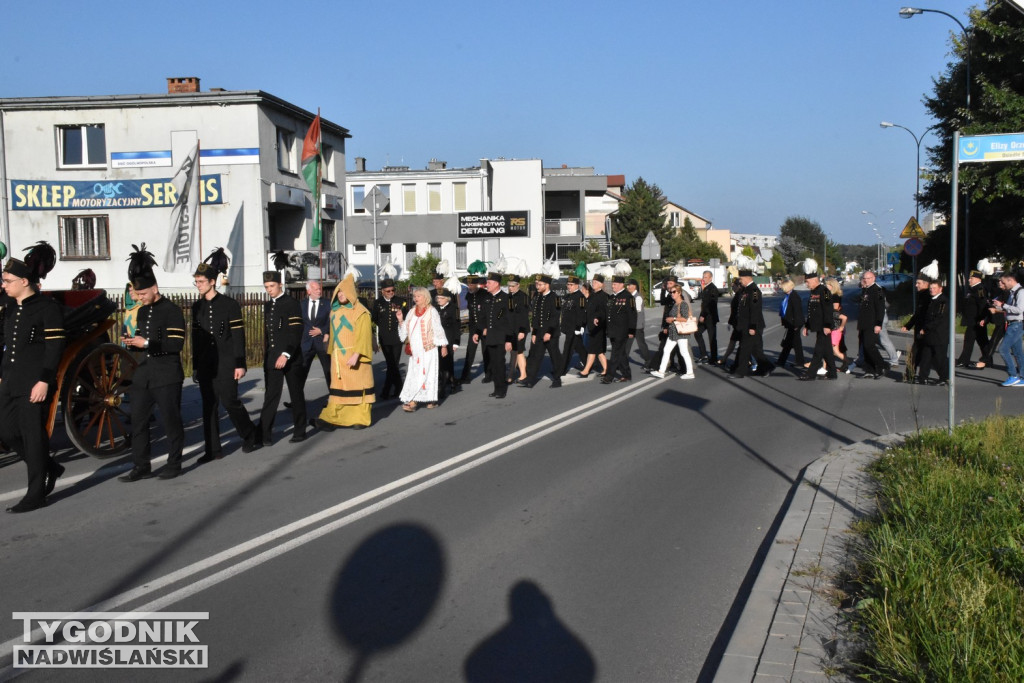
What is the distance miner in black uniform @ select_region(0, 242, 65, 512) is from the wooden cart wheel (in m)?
1.61

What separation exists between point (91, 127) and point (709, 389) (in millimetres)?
24007

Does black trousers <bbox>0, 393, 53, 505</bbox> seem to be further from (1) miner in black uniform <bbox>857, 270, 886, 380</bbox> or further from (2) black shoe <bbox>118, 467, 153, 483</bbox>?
(1) miner in black uniform <bbox>857, 270, 886, 380</bbox>

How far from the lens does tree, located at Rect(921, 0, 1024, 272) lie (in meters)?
23.2

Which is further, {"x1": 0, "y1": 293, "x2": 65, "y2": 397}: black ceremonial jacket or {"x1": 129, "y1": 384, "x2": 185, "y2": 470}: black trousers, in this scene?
{"x1": 129, "y1": 384, "x2": 185, "y2": 470}: black trousers

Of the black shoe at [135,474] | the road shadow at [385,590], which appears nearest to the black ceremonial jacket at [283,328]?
the black shoe at [135,474]

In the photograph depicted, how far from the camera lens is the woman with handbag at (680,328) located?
1608 cm

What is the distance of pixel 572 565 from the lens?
576cm

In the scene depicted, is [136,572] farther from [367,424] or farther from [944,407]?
[944,407]

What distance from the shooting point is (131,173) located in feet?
96.4

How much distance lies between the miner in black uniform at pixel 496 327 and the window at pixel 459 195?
1524 inches

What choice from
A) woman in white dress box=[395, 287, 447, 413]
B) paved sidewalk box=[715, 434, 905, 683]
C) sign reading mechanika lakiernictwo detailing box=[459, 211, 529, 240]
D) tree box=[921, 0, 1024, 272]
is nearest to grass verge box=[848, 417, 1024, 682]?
paved sidewalk box=[715, 434, 905, 683]

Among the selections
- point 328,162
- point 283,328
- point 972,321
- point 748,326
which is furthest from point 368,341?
point 328,162

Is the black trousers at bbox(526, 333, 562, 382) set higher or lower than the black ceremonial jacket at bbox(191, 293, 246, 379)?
lower

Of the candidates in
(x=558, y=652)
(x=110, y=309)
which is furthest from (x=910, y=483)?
(x=110, y=309)
